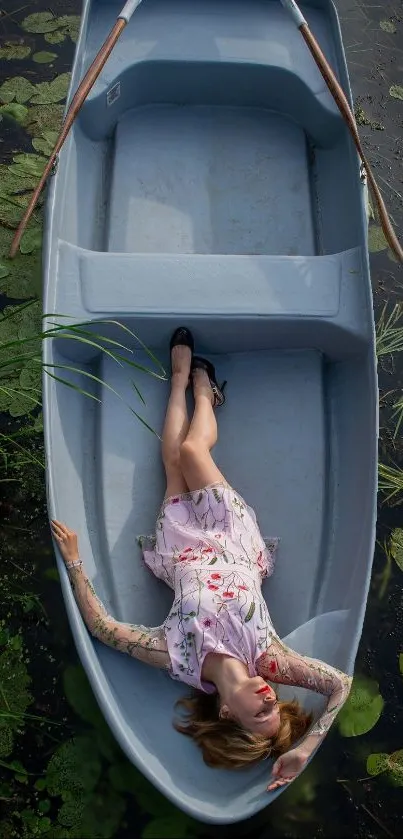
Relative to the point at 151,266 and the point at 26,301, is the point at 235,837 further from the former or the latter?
the point at 26,301

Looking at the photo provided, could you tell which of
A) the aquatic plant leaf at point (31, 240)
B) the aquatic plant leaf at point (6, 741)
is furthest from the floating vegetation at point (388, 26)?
the aquatic plant leaf at point (6, 741)

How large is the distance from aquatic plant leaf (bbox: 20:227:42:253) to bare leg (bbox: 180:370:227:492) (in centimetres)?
126

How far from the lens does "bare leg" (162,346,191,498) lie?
106 inches

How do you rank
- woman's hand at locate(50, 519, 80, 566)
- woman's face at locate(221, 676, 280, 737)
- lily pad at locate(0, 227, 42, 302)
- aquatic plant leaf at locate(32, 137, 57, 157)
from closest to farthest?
1. woman's face at locate(221, 676, 280, 737)
2. woman's hand at locate(50, 519, 80, 566)
3. lily pad at locate(0, 227, 42, 302)
4. aquatic plant leaf at locate(32, 137, 57, 157)

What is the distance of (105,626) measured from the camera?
7.64 feet

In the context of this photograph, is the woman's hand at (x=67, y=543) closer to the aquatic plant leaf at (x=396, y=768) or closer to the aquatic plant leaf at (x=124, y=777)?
the aquatic plant leaf at (x=124, y=777)

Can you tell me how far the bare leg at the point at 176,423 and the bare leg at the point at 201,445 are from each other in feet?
0.14

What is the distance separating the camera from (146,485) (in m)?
2.79

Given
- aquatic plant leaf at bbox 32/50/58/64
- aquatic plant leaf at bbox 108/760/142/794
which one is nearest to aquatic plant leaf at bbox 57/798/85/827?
aquatic plant leaf at bbox 108/760/142/794

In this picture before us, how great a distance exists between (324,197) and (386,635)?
1.88 metres

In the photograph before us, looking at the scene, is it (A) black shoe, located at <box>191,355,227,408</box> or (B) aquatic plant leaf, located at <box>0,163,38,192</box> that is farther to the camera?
(B) aquatic plant leaf, located at <box>0,163,38,192</box>

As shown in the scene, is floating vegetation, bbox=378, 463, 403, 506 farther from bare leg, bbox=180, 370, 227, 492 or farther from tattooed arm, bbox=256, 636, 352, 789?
tattooed arm, bbox=256, 636, 352, 789

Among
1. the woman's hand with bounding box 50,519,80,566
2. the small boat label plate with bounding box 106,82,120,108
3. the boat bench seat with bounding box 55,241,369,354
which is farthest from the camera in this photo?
the small boat label plate with bounding box 106,82,120,108

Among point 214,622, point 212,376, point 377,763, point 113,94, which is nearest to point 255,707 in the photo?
point 214,622
